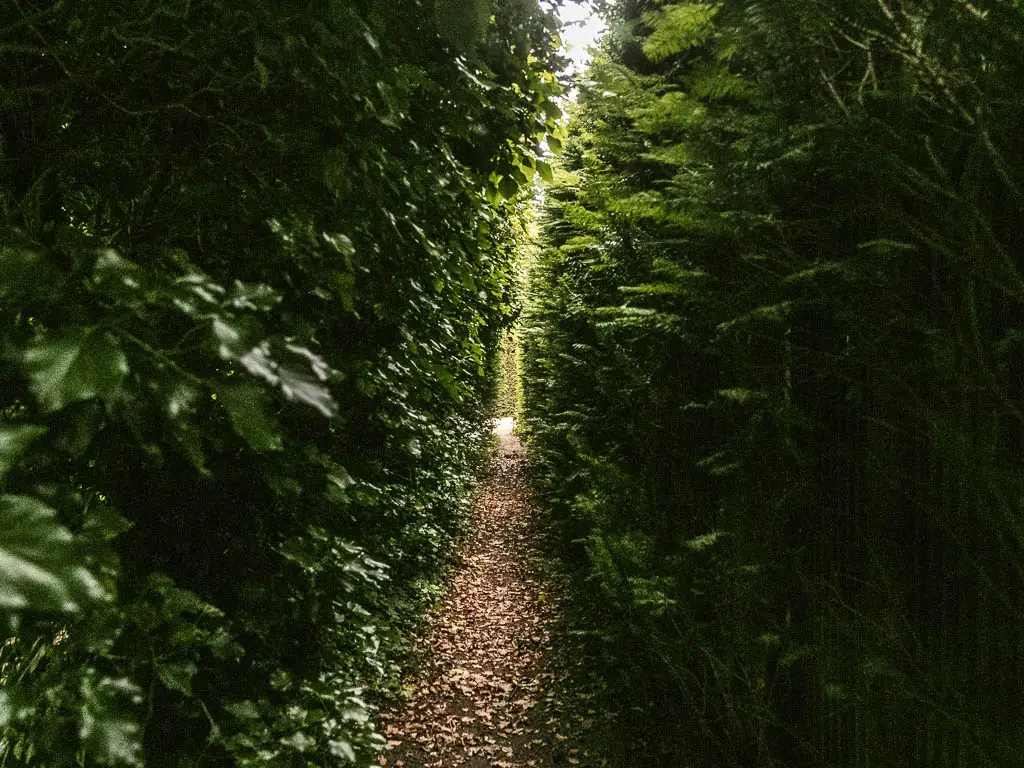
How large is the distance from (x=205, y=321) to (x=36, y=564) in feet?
1.62

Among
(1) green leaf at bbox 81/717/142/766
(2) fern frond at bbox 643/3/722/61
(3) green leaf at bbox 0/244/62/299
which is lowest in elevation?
(1) green leaf at bbox 81/717/142/766

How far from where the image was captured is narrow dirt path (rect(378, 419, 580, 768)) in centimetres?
468

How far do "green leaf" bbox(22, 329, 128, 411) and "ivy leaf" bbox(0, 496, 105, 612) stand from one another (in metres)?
0.14

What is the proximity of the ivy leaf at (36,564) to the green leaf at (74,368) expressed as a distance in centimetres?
14

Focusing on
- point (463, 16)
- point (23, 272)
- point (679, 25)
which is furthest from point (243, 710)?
point (679, 25)

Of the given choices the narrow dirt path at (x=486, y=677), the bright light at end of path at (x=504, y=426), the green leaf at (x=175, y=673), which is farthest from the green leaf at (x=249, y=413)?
the bright light at end of path at (x=504, y=426)

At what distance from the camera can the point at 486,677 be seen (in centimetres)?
581

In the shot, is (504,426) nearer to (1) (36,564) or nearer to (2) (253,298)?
(2) (253,298)

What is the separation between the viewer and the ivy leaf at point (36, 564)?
2.02 ft

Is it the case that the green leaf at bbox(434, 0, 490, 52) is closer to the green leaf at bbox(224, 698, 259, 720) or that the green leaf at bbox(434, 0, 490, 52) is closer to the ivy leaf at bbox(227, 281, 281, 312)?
the ivy leaf at bbox(227, 281, 281, 312)

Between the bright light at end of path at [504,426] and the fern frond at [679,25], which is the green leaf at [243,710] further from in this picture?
the bright light at end of path at [504,426]

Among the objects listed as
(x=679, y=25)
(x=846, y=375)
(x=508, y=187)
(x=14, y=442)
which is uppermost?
(x=508, y=187)

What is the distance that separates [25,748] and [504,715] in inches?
170

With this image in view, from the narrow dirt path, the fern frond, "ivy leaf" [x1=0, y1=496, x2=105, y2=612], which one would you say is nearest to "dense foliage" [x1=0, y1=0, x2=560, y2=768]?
"ivy leaf" [x1=0, y1=496, x2=105, y2=612]
